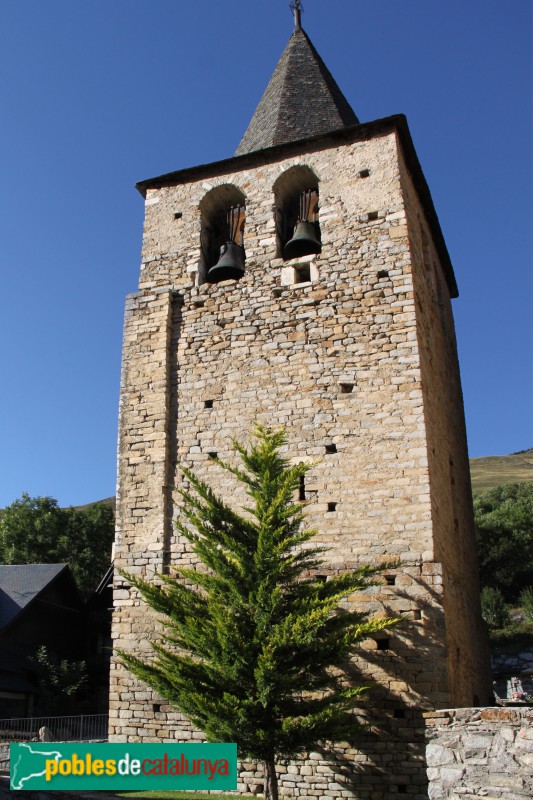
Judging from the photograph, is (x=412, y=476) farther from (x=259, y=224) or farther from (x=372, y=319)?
(x=259, y=224)

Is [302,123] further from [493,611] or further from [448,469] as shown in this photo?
[493,611]

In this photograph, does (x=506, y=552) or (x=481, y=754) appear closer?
(x=481, y=754)

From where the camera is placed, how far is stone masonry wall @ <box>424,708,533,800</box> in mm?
5902

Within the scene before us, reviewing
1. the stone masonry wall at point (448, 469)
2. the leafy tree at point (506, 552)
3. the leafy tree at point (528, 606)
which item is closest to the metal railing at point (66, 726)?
the stone masonry wall at point (448, 469)

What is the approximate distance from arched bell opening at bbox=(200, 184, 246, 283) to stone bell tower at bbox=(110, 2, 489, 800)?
41 millimetres

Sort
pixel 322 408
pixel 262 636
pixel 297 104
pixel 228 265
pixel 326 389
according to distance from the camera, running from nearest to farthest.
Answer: pixel 262 636 → pixel 322 408 → pixel 326 389 → pixel 228 265 → pixel 297 104

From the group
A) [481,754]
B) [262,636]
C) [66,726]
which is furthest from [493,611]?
[481,754]

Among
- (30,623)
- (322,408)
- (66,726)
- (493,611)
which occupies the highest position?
(322,408)

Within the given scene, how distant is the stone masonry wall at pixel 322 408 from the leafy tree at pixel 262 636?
0.87m

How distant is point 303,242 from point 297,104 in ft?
13.6

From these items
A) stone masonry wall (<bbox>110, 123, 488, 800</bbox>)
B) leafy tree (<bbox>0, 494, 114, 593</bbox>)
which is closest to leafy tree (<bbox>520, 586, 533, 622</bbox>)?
stone masonry wall (<bbox>110, 123, 488, 800</bbox>)

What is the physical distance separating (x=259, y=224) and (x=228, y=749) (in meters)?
8.39

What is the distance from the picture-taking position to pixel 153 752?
24.1 ft

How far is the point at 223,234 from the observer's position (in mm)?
13477
